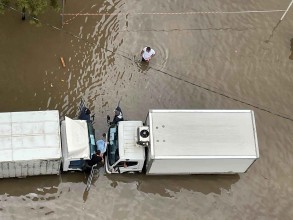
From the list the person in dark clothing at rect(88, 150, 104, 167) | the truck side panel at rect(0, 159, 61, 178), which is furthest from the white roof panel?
the truck side panel at rect(0, 159, 61, 178)

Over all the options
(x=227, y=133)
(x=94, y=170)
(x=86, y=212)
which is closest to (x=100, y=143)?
(x=94, y=170)

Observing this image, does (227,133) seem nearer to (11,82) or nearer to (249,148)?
(249,148)

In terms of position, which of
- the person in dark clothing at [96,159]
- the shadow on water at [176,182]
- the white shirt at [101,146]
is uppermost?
the white shirt at [101,146]

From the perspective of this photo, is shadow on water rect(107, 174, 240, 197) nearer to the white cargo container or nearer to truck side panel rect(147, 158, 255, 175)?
truck side panel rect(147, 158, 255, 175)

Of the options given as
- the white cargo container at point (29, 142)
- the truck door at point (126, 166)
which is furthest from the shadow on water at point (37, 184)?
the truck door at point (126, 166)

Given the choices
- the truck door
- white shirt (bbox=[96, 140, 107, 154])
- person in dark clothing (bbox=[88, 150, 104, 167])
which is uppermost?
white shirt (bbox=[96, 140, 107, 154])

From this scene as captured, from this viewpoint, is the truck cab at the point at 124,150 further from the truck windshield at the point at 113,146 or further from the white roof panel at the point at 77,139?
the white roof panel at the point at 77,139
